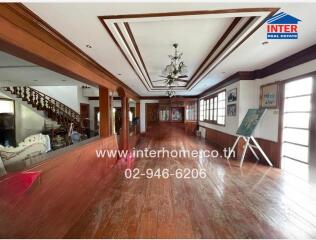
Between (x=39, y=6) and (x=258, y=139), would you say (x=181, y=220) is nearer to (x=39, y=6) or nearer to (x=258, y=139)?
(x=39, y=6)

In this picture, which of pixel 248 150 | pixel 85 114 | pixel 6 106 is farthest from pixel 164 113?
pixel 6 106

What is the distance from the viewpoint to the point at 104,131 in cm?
461

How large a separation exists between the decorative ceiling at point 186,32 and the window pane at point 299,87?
1823mm

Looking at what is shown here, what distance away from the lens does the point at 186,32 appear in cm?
265

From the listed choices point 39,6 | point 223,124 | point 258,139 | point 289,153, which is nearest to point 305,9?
point 39,6

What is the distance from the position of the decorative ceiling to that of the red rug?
1947mm

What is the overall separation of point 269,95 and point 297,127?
1.13 m

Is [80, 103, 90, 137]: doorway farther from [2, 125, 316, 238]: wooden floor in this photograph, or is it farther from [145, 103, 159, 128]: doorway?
[2, 125, 316, 238]: wooden floor

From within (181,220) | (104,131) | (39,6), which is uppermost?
(39,6)

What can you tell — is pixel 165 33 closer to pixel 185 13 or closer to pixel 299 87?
pixel 185 13

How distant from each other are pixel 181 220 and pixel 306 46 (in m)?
3.71

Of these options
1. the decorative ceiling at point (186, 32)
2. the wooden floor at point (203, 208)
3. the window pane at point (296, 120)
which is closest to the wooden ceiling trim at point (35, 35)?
the decorative ceiling at point (186, 32)

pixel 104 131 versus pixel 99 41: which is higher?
pixel 99 41

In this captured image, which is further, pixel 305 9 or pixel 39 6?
pixel 305 9
